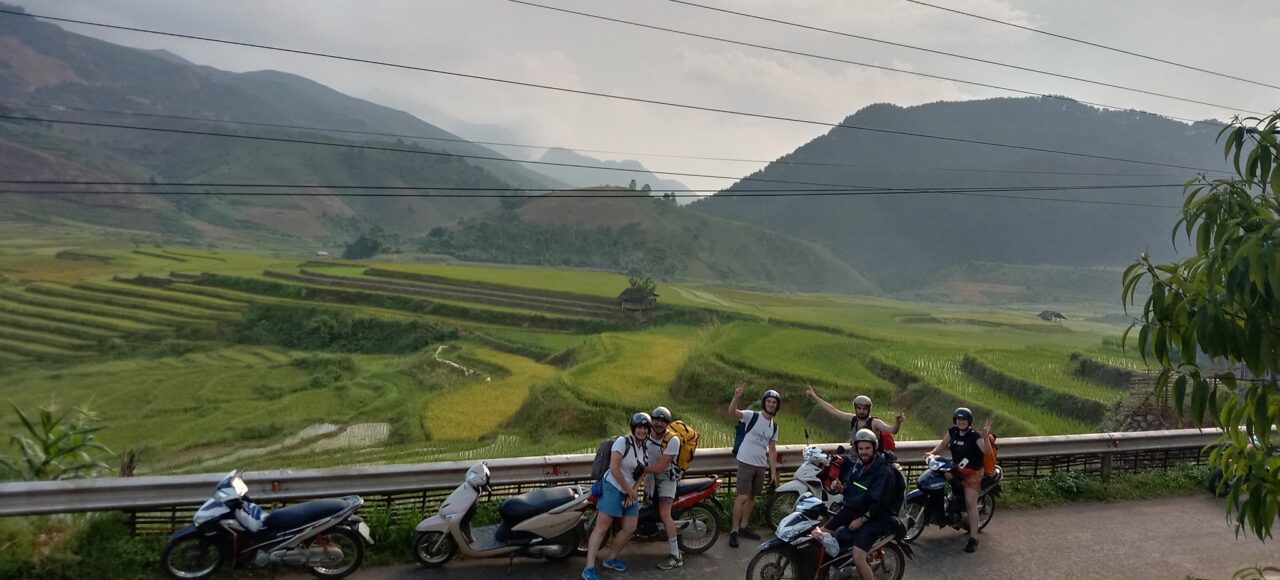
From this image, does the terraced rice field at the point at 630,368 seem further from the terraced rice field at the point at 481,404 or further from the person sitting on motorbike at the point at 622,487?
the person sitting on motorbike at the point at 622,487

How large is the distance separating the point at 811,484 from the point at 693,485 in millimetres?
1233

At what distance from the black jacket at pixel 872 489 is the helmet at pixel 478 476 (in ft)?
9.76

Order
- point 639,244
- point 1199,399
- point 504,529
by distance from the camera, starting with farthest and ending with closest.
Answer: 1. point 639,244
2. point 504,529
3. point 1199,399

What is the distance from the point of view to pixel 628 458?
600 centimetres

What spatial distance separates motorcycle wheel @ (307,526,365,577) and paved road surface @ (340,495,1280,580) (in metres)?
0.12

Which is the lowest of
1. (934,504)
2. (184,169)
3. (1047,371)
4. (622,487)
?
(1047,371)

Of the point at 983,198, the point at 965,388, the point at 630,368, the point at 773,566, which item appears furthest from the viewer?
the point at 983,198

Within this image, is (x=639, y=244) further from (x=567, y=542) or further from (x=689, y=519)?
(x=567, y=542)

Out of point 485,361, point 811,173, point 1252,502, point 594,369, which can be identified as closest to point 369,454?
point 594,369

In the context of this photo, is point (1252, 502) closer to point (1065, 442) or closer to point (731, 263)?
point (1065, 442)

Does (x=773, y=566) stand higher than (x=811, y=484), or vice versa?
(x=811, y=484)

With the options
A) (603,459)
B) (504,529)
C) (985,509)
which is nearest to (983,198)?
(985,509)

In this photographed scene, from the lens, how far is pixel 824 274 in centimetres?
11238

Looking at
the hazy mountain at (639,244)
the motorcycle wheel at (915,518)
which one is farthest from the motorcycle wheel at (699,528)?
the hazy mountain at (639,244)
